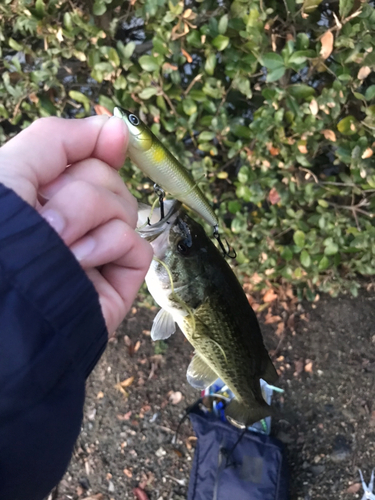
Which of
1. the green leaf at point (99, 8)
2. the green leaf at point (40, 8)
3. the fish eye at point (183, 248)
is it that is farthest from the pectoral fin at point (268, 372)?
the green leaf at point (40, 8)

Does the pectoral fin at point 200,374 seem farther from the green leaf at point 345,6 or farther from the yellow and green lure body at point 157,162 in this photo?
the green leaf at point 345,6

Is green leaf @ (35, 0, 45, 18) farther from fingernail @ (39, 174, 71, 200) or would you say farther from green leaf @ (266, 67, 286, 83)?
fingernail @ (39, 174, 71, 200)

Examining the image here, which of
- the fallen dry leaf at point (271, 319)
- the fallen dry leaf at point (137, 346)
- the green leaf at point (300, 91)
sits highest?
the green leaf at point (300, 91)

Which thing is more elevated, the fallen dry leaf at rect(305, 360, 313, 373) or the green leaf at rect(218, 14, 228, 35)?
the green leaf at rect(218, 14, 228, 35)

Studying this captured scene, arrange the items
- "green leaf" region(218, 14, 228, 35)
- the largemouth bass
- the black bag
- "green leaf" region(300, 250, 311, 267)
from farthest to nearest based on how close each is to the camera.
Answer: the black bag < "green leaf" region(300, 250, 311, 267) < "green leaf" region(218, 14, 228, 35) < the largemouth bass

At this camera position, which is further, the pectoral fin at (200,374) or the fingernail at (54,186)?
the pectoral fin at (200,374)

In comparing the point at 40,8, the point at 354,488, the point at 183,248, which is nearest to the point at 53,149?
the point at 183,248

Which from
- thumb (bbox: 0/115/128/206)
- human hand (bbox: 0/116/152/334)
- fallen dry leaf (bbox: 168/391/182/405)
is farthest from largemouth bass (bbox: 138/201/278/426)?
fallen dry leaf (bbox: 168/391/182/405)
